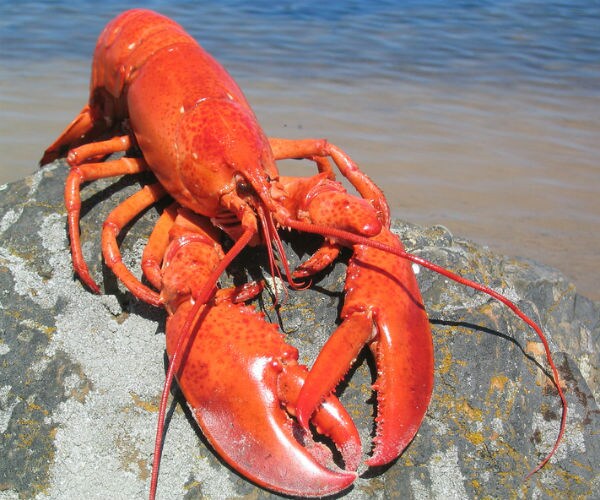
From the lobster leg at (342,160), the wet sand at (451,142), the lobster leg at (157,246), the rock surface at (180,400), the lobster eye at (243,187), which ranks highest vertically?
the lobster eye at (243,187)

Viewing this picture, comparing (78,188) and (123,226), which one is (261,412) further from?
(78,188)

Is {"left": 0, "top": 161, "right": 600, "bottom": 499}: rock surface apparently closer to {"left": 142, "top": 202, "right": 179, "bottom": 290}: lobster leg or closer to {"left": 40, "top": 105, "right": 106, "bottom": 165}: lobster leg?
{"left": 142, "top": 202, "right": 179, "bottom": 290}: lobster leg

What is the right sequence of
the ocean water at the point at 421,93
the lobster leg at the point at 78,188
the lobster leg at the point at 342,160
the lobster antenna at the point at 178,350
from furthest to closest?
1. the ocean water at the point at 421,93
2. the lobster leg at the point at 342,160
3. the lobster leg at the point at 78,188
4. the lobster antenna at the point at 178,350

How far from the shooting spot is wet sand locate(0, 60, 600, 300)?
18.1 feet

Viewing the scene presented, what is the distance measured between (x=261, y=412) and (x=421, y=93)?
6.69 meters

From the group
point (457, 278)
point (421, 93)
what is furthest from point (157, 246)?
point (421, 93)

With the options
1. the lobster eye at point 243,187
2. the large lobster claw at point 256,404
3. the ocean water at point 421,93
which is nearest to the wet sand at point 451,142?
the ocean water at point 421,93

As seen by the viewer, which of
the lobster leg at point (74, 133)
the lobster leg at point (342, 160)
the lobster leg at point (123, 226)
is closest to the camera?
the lobster leg at point (123, 226)

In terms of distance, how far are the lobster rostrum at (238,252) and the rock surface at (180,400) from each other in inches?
4.7

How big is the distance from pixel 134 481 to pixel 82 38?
903cm

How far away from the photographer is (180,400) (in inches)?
95.0

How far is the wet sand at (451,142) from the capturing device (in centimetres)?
552

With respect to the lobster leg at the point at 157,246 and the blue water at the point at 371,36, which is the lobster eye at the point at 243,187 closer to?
the lobster leg at the point at 157,246

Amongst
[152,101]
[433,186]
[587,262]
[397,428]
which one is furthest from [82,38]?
[397,428]
